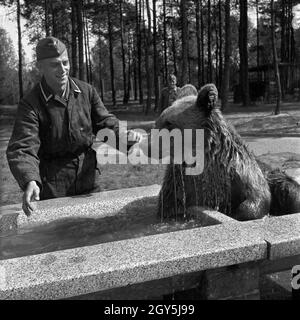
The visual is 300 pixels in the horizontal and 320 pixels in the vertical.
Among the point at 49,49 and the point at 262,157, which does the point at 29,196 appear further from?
the point at 262,157

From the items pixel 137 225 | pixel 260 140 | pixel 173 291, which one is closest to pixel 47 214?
pixel 137 225

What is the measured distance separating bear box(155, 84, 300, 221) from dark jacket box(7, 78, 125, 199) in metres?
0.79

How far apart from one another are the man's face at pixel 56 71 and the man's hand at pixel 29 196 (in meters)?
0.98

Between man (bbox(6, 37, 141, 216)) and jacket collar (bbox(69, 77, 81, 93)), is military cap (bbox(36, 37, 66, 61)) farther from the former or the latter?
jacket collar (bbox(69, 77, 81, 93))

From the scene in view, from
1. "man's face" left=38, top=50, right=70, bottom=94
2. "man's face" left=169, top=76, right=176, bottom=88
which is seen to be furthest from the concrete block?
"man's face" left=169, top=76, right=176, bottom=88

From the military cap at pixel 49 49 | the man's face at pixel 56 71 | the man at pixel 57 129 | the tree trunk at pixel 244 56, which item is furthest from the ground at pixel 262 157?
the tree trunk at pixel 244 56

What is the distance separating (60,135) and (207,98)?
1.29m

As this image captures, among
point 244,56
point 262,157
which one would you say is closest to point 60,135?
point 262,157

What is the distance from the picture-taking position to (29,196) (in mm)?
2744

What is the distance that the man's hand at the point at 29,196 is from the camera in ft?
8.87

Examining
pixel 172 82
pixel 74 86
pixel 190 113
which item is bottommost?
pixel 190 113

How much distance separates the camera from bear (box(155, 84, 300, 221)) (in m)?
3.13
